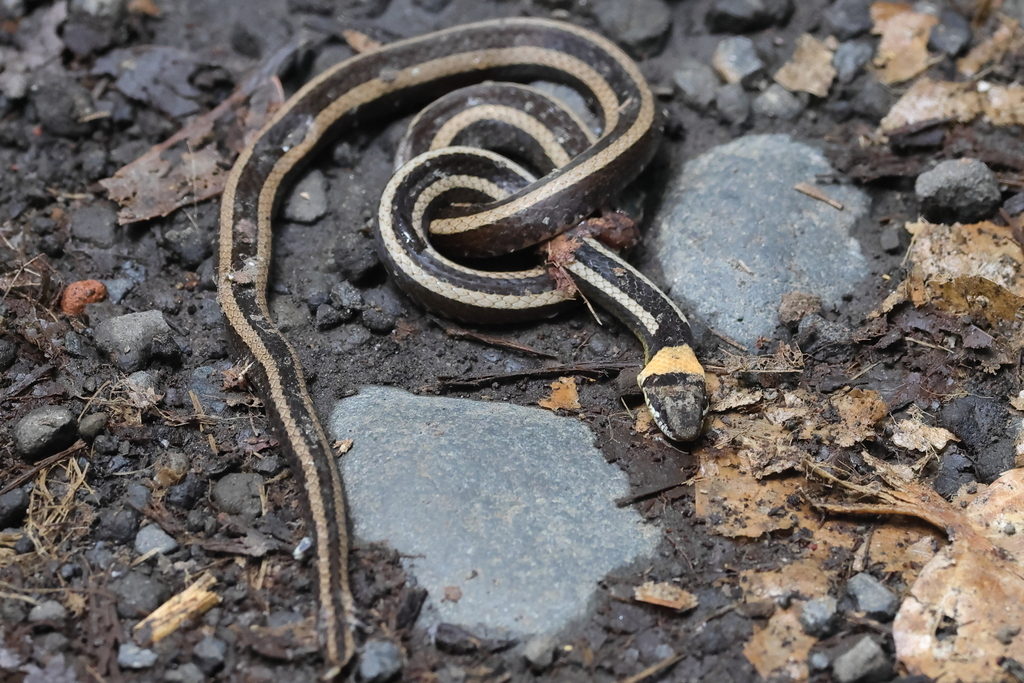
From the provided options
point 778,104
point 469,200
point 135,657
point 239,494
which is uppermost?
point 778,104

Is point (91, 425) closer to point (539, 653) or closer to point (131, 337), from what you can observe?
point (131, 337)

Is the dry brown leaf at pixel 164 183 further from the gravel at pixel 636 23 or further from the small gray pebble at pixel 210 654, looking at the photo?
the gravel at pixel 636 23

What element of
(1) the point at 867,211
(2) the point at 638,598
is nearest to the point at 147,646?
(2) the point at 638,598

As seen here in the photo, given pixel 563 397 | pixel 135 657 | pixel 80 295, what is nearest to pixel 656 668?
pixel 563 397

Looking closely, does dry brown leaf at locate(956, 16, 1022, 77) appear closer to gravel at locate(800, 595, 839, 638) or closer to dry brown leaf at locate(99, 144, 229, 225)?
gravel at locate(800, 595, 839, 638)

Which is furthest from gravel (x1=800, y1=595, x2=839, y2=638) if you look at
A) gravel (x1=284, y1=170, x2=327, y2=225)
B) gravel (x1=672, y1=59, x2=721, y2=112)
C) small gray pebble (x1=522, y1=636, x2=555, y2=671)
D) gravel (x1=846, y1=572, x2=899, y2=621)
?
gravel (x1=284, y1=170, x2=327, y2=225)
